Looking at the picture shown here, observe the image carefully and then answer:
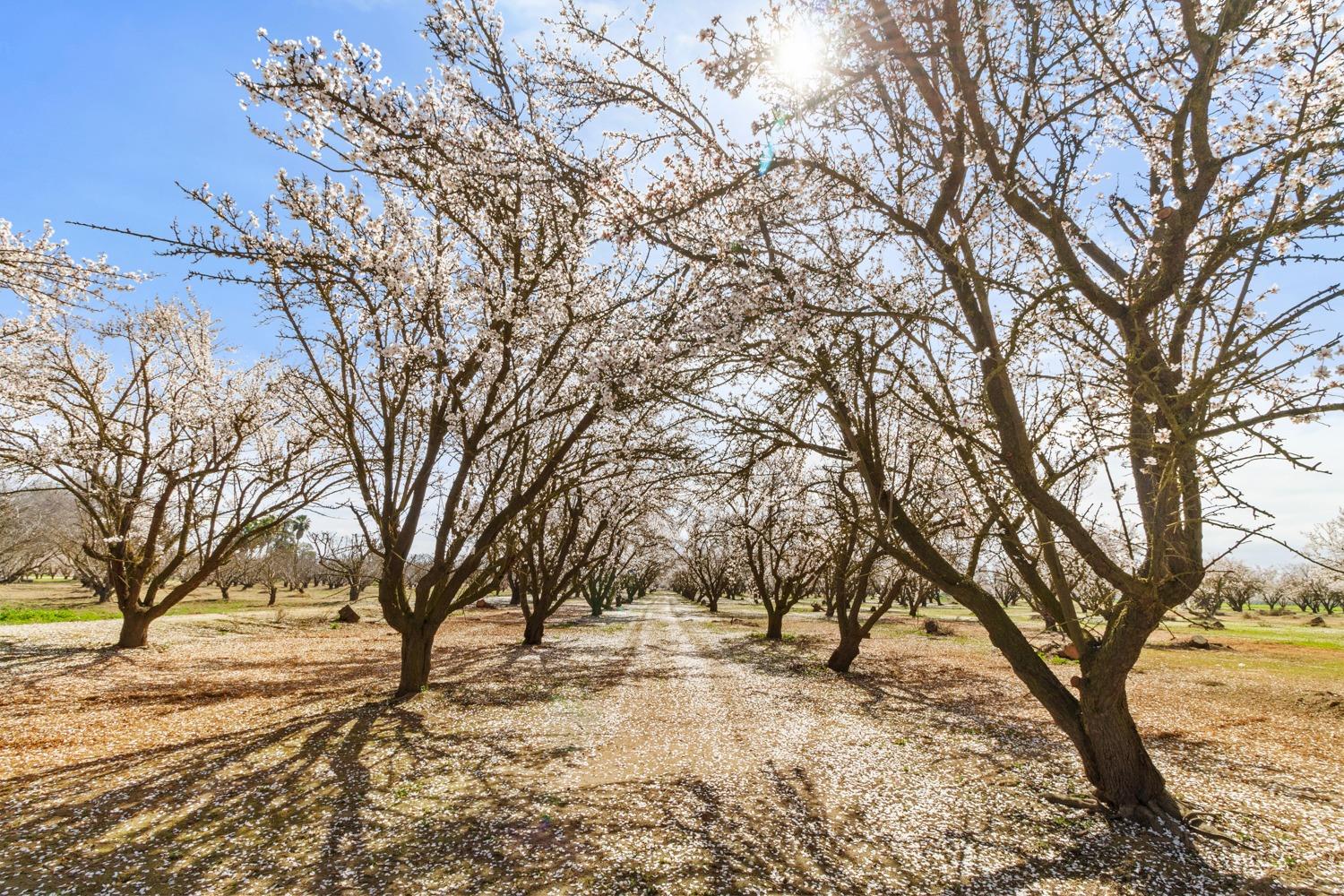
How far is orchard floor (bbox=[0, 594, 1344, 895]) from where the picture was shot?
5266 millimetres

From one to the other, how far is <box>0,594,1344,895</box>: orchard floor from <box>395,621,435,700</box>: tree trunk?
40cm

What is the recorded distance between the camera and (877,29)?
5.61 m

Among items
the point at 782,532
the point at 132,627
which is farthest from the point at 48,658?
the point at 782,532

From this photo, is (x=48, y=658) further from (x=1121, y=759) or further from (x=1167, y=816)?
(x=1167, y=816)

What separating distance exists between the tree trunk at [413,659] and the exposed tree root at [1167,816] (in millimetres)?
11010

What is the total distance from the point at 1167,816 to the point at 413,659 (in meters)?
12.1

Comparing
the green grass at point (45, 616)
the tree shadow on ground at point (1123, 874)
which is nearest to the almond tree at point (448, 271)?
the tree shadow on ground at point (1123, 874)

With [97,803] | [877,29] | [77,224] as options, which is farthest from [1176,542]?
[97,803]

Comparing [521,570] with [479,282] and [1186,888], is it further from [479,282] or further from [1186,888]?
[1186,888]

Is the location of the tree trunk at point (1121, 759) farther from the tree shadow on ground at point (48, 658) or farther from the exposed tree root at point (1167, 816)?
the tree shadow on ground at point (48, 658)

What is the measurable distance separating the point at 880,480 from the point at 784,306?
2590 millimetres

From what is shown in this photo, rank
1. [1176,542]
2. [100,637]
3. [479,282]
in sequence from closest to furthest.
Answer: [1176,542]
[479,282]
[100,637]

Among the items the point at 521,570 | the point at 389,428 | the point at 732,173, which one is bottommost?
the point at 521,570

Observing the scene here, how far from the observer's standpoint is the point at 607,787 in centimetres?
733
